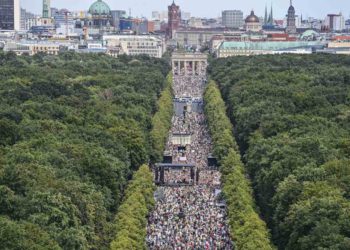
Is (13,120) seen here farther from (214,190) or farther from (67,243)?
(67,243)

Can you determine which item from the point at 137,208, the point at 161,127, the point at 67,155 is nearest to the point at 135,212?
the point at 137,208

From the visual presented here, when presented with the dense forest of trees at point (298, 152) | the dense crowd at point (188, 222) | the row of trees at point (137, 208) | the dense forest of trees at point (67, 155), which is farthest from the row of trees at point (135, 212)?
the dense forest of trees at point (298, 152)

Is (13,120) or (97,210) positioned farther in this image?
(13,120)

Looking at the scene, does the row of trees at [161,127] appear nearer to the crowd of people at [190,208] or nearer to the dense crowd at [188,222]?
the crowd of people at [190,208]

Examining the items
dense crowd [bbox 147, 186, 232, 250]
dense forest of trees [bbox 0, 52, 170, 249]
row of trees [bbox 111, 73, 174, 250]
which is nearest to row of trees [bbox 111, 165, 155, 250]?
row of trees [bbox 111, 73, 174, 250]

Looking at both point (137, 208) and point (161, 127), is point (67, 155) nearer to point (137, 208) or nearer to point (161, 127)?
point (137, 208)

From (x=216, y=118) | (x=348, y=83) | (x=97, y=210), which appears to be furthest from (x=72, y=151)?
(x=348, y=83)

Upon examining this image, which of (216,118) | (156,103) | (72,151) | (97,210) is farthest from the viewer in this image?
(156,103)
